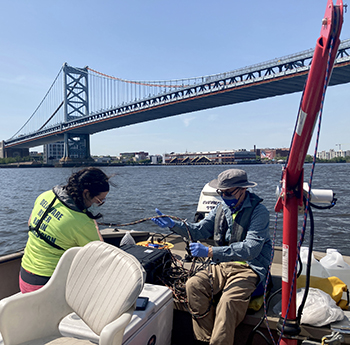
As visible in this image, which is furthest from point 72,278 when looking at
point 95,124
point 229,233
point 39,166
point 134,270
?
point 39,166

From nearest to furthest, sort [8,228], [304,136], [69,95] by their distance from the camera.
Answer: [304,136] < [8,228] < [69,95]

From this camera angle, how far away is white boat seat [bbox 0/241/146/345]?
1.50 m

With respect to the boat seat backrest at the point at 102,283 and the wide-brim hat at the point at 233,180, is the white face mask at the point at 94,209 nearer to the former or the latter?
the boat seat backrest at the point at 102,283

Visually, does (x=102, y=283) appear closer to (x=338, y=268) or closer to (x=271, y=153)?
(x=338, y=268)

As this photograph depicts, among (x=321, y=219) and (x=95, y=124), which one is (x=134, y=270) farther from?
(x=95, y=124)

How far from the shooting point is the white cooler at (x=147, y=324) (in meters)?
1.62

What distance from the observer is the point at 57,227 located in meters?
1.81

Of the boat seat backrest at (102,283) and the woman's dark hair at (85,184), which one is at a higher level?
the woman's dark hair at (85,184)

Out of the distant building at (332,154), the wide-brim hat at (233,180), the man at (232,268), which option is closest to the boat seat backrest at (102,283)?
the man at (232,268)

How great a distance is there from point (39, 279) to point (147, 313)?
67 centimetres

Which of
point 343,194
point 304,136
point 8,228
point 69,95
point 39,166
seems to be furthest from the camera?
point 39,166

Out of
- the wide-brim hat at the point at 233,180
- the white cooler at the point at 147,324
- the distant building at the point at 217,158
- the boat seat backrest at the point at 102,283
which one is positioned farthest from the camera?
the distant building at the point at 217,158

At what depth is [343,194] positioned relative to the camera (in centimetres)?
1745

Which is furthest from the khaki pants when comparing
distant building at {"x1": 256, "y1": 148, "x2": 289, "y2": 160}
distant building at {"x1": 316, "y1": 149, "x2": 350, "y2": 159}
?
distant building at {"x1": 316, "y1": 149, "x2": 350, "y2": 159}
